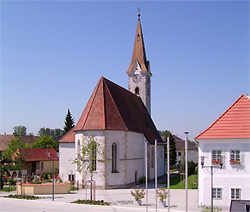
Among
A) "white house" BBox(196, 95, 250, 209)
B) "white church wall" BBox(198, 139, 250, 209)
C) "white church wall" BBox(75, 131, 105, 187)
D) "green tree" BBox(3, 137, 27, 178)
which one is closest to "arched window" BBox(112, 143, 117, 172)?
"white church wall" BBox(75, 131, 105, 187)

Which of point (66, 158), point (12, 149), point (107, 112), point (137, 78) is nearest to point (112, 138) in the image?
point (107, 112)

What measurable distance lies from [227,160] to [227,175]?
1.06 meters

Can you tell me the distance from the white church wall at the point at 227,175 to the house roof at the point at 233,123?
1.45 feet

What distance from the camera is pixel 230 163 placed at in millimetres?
23469

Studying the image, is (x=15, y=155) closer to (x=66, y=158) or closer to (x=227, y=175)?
(x=66, y=158)

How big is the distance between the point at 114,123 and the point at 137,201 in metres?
12.6

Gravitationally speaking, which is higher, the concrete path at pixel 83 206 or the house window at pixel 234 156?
the house window at pixel 234 156

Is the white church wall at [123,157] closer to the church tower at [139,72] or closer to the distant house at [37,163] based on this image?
the church tower at [139,72]

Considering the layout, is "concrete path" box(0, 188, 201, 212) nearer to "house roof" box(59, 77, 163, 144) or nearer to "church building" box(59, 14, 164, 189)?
"church building" box(59, 14, 164, 189)

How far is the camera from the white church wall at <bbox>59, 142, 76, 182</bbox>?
142 feet

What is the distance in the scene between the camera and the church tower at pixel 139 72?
5609 cm

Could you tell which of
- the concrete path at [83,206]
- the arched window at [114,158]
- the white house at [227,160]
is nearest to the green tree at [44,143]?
the arched window at [114,158]


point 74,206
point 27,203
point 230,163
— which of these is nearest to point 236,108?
point 230,163

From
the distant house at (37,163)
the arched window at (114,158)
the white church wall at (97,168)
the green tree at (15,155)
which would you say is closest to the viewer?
the white church wall at (97,168)
